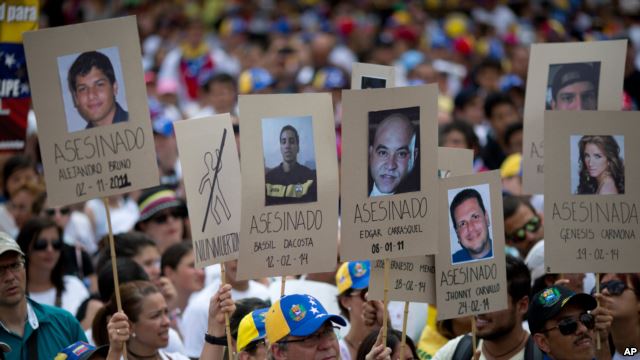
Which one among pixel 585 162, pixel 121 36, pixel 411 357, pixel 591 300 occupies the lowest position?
pixel 411 357

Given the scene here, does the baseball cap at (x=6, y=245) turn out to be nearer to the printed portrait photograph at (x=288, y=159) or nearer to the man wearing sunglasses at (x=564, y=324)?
the printed portrait photograph at (x=288, y=159)

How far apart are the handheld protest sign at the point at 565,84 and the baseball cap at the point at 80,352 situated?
2.95 m

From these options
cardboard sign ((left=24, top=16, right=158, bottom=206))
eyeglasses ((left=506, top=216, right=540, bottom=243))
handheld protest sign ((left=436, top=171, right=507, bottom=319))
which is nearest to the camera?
cardboard sign ((left=24, top=16, right=158, bottom=206))

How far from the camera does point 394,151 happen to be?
649cm

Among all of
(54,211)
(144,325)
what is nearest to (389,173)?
(144,325)

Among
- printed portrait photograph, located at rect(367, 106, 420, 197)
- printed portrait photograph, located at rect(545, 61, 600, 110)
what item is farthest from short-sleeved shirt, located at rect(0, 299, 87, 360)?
printed portrait photograph, located at rect(545, 61, 600, 110)

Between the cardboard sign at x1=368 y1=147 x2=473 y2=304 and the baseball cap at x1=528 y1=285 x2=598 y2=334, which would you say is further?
the cardboard sign at x1=368 y1=147 x2=473 y2=304

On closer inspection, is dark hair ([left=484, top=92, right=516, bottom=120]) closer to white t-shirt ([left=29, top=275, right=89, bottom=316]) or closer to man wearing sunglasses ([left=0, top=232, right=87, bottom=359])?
white t-shirt ([left=29, top=275, right=89, bottom=316])

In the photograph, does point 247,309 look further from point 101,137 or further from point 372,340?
point 101,137

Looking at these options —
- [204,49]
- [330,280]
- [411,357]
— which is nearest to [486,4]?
[204,49]

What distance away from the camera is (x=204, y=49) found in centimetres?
2144

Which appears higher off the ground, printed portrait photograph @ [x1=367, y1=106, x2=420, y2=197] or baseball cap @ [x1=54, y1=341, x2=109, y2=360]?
printed portrait photograph @ [x1=367, y1=106, x2=420, y2=197]

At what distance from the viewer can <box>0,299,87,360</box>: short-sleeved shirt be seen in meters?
6.94

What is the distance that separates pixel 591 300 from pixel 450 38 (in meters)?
18.1
